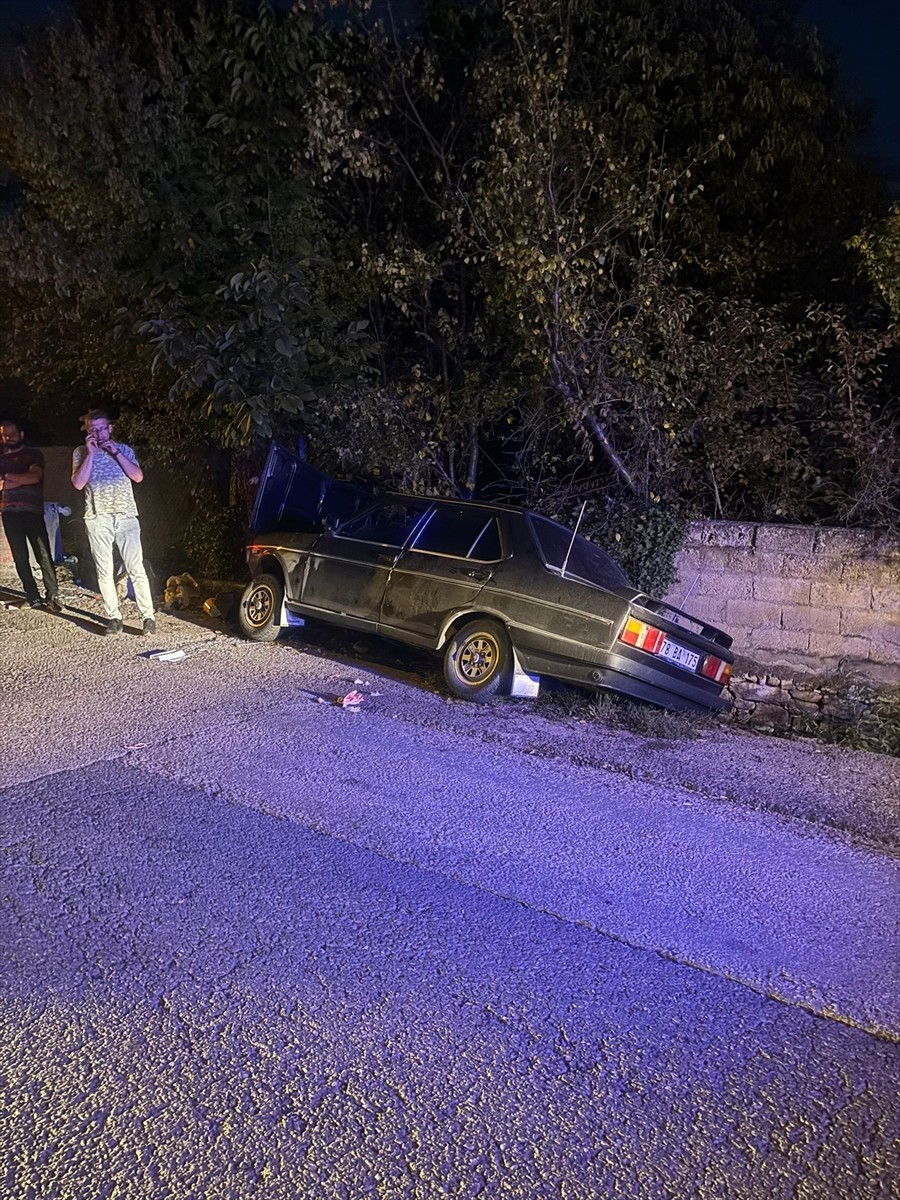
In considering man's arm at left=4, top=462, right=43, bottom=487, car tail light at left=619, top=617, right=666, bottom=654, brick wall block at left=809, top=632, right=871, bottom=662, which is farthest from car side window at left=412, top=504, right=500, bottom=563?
man's arm at left=4, top=462, right=43, bottom=487

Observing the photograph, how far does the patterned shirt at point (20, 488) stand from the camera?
9.83 meters

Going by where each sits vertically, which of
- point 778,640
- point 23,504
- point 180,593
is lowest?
point 180,593

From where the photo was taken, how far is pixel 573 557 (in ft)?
25.6

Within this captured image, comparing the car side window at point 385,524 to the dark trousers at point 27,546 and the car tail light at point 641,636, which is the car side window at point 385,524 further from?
the dark trousers at point 27,546

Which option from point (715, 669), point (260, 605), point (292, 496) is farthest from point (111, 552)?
point (715, 669)

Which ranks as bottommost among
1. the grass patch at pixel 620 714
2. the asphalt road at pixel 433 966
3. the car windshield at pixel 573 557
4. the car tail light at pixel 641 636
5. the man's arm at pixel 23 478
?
the asphalt road at pixel 433 966

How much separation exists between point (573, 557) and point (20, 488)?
5667 millimetres

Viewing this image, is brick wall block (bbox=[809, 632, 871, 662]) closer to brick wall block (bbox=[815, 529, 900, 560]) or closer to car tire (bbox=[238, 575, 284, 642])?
brick wall block (bbox=[815, 529, 900, 560])

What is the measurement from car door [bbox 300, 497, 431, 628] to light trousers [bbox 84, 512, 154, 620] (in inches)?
58.2

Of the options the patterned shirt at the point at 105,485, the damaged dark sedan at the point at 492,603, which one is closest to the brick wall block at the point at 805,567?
the damaged dark sedan at the point at 492,603

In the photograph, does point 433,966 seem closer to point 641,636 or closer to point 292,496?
point 641,636

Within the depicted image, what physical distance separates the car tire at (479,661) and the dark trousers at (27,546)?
4.78m

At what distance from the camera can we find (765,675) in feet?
30.6

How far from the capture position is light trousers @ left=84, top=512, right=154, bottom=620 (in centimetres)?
880
